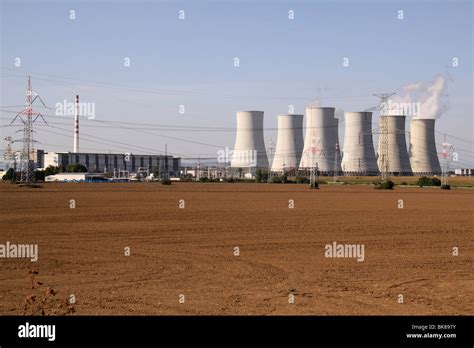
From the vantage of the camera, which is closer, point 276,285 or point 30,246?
point 276,285

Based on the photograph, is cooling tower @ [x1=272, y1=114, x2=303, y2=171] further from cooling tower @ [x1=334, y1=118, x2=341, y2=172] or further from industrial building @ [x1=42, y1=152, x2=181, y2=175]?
industrial building @ [x1=42, y1=152, x2=181, y2=175]

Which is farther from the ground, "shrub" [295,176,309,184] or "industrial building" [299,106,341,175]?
"industrial building" [299,106,341,175]

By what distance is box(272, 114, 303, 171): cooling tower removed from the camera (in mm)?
84812

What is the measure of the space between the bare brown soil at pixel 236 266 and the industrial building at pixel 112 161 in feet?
349

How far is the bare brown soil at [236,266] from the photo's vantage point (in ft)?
31.7

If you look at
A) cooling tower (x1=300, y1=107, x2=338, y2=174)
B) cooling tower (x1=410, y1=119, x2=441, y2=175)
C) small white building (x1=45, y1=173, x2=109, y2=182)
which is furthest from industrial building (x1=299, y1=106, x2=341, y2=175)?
small white building (x1=45, y1=173, x2=109, y2=182)

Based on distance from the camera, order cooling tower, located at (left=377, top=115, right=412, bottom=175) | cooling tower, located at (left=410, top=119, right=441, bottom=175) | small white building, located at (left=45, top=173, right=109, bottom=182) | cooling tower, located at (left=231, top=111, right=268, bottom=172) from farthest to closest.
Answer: small white building, located at (left=45, top=173, right=109, bottom=182)
cooling tower, located at (left=231, top=111, right=268, bottom=172)
cooling tower, located at (left=410, top=119, right=441, bottom=175)
cooling tower, located at (left=377, top=115, right=412, bottom=175)

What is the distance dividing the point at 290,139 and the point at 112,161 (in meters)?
60.1

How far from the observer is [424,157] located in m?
85.5

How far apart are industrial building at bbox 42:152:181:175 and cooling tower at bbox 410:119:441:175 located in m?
52.9

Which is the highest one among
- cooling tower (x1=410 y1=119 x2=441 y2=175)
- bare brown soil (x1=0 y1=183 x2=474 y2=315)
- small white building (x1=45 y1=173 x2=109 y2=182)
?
cooling tower (x1=410 y1=119 x2=441 y2=175)
